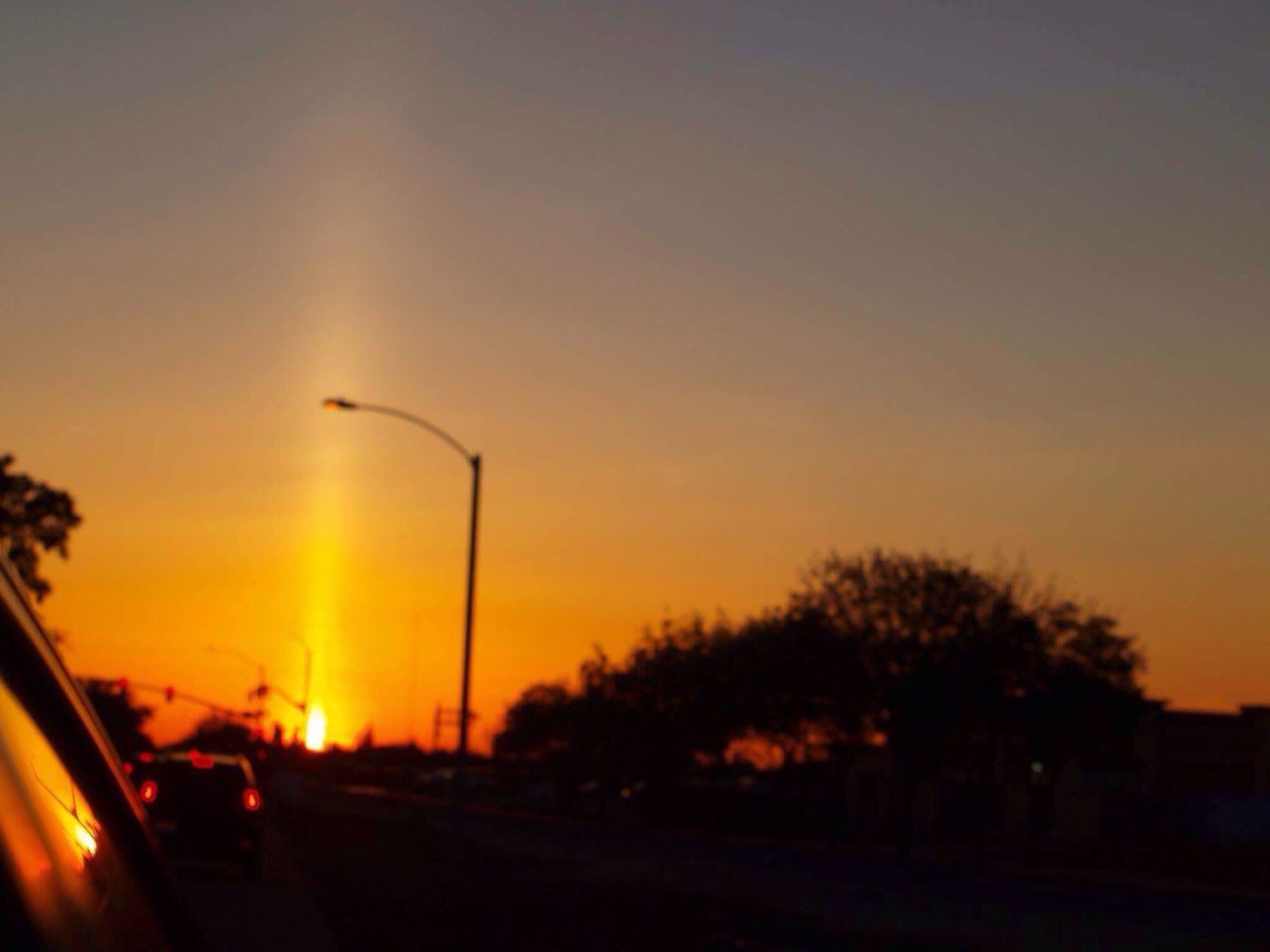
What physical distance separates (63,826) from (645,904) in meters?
27.0

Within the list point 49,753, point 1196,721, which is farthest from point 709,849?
point 49,753

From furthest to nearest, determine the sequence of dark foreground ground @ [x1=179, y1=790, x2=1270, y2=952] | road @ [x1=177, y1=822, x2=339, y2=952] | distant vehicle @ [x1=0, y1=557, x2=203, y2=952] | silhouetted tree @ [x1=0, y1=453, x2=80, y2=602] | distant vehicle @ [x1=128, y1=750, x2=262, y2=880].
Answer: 1. silhouetted tree @ [x1=0, y1=453, x2=80, y2=602]
2. distant vehicle @ [x1=128, y1=750, x2=262, y2=880]
3. dark foreground ground @ [x1=179, y1=790, x2=1270, y2=952]
4. road @ [x1=177, y1=822, x2=339, y2=952]
5. distant vehicle @ [x1=0, y1=557, x2=203, y2=952]

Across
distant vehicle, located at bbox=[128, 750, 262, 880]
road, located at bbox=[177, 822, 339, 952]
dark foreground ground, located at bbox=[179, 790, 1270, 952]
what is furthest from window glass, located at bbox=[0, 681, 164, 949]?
distant vehicle, located at bbox=[128, 750, 262, 880]

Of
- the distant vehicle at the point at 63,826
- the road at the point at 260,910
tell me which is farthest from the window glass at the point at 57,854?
the road at the point at 260,910

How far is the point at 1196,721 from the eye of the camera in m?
85.2

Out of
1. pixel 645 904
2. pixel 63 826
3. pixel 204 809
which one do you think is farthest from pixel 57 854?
pixel 204 809

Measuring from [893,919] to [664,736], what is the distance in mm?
69272

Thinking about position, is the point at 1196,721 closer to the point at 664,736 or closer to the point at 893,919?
the point at 664,736

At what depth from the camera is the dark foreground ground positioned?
72.9 feet

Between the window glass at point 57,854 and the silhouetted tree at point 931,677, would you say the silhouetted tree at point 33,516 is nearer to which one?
the silhouetted tree at point 931,677

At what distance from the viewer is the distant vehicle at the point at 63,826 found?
1454 mm

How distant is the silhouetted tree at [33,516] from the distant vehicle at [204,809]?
29.5 meters

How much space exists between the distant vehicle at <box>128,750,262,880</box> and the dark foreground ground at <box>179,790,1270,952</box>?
860 millimetres

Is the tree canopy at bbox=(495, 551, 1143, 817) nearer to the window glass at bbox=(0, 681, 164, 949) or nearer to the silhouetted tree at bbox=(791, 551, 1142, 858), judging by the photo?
the silhouetted tree at bbox=(791, 551, 1142, 858)
